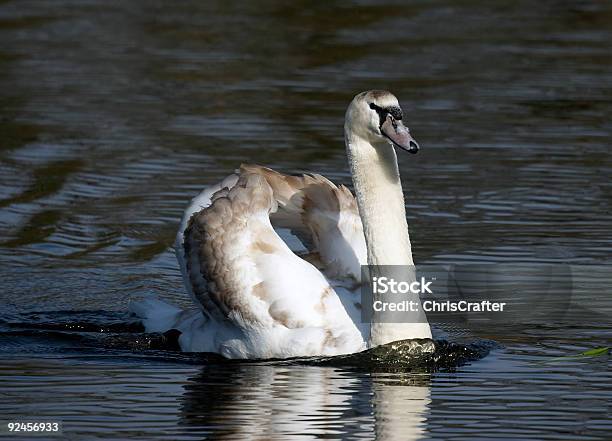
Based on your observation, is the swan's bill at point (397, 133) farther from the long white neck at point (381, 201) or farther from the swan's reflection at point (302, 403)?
the swan's reflection at point (302, 403)

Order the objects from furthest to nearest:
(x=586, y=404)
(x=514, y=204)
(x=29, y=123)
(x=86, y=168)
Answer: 1. (x=29, y=123)
2. (x=86, y=168)
3. (x=514, y=204)
4. (x=586, y=404)

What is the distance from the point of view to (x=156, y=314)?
422 inches

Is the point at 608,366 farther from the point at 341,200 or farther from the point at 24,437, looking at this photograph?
the point at 24,437

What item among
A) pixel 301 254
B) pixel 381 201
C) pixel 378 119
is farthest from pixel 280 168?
pixel 378 119

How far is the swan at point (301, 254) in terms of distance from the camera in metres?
9.41

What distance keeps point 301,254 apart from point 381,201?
2.90 feet

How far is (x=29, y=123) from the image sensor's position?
17.1 metres

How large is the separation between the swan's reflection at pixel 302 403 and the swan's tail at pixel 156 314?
1.06 metres

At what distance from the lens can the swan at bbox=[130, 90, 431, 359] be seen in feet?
30.9

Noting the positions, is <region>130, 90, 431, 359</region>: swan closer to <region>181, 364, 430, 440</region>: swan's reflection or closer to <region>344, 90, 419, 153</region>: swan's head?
<region>344, 90, 419, 153</region>: swan's head

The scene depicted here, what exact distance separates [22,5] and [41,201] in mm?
9761

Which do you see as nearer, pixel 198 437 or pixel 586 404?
pixel 198 437

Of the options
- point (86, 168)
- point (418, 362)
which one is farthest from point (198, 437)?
point (86, 168)

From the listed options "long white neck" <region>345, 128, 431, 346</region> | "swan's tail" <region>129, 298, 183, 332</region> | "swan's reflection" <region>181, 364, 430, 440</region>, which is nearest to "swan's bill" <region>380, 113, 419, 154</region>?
"long white neck" <region>345, 128, 431, 346</region>
